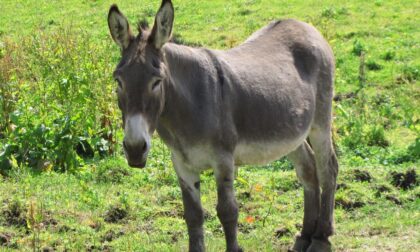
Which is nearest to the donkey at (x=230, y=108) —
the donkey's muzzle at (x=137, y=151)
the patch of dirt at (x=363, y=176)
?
the donkey's muzzle at (x=137, y=151)

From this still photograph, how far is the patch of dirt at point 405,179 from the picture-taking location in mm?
8852

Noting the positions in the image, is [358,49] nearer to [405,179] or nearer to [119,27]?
[405,179]

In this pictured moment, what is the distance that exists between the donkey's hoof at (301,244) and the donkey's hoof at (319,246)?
87 millimetres

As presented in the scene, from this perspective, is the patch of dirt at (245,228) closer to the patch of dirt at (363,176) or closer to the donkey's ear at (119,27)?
the patch of dirt at (363,176)

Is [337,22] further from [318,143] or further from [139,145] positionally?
[139,145]

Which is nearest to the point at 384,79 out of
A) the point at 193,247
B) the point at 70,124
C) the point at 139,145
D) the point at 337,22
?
the point at 337,22

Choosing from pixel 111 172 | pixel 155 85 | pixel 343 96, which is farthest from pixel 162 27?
pixel 343 96

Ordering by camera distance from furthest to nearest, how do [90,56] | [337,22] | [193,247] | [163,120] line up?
[337,22]
[90,56]
[193,247]
[163,120]

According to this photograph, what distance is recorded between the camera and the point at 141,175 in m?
9.29

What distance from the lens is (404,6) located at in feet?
58.0

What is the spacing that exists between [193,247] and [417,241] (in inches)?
80.8

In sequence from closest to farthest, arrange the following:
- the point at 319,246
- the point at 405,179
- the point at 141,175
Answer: the point at 319,246, the point at 405,179, the point at 141,175

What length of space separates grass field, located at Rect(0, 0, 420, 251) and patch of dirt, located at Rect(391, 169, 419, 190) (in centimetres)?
1

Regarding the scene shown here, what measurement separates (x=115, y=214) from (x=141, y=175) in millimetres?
1236
